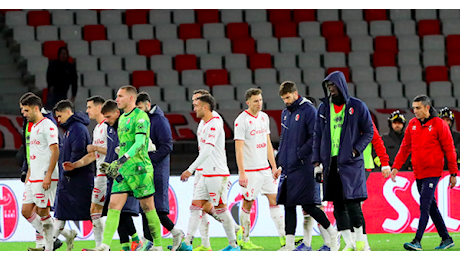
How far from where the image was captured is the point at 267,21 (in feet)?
58.6

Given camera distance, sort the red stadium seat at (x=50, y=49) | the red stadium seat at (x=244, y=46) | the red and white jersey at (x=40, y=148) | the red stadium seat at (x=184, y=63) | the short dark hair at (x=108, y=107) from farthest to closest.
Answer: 1. the red stadium seat at (x=244, y=46)
2. the red stadium seat at (x=184, y=63)
3. the red stadium seat at (x=50, y=49)
4. the red and white jersey at (x=40, y=148)
5. the short dark hair at (x=108, y=107)

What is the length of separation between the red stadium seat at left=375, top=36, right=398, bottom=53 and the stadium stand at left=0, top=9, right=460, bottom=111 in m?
0.03

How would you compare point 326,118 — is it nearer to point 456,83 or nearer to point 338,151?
point 338,151

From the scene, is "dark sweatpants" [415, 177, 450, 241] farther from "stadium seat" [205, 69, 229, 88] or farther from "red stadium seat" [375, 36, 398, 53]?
"red stadium seat" [375, 36, 398, 53]

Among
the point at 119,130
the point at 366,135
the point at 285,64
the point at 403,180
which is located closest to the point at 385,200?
the point at 403,180

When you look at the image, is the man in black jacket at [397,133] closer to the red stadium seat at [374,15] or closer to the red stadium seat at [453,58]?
the red stadium seat at [453,58]

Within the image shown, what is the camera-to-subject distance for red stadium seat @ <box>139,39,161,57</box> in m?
16.5

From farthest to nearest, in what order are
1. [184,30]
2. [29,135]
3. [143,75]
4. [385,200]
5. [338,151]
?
[184,30], [143,75], [385,200], [29,135], [338,151]

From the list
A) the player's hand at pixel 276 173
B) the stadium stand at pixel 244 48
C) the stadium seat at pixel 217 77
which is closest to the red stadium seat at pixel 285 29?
the stadium stand at pixel 244 48

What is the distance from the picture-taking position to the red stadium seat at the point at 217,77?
15.9 m

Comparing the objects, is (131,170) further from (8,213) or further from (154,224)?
(8,213)

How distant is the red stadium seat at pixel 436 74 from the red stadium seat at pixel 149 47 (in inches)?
269

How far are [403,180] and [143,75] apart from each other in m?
7.52

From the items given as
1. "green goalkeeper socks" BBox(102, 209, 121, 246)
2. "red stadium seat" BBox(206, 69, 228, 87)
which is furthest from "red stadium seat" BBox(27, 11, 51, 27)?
"green goalkeeper socks" BBox(102, 209, 121, 246)
